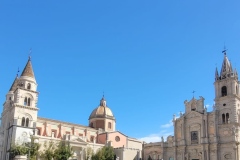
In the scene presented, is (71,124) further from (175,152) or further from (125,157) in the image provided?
(175,152)

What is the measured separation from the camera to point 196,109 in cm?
6106

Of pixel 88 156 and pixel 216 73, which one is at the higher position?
pixel 216 73

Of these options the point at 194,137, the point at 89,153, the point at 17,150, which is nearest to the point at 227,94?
the point at 194,137

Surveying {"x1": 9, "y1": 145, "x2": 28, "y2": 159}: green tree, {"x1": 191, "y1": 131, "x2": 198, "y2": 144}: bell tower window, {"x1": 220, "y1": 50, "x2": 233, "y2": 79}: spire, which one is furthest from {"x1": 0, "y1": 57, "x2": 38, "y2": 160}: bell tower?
{"x1": 220, "y1": 50, "x2": 233, "y2": 79}: spire

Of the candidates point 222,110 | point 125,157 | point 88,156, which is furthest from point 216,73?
point 88,156

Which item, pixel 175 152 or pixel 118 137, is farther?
pixel 118 137

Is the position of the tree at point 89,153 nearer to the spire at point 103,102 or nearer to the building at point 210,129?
the building at point 210,129

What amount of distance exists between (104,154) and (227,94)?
2483cm

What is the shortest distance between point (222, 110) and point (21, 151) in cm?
3517

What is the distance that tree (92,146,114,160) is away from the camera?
54.8 metres

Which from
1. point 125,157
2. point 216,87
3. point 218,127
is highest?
point 216,87

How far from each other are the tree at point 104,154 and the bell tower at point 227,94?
2067cm

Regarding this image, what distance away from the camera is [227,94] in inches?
2256

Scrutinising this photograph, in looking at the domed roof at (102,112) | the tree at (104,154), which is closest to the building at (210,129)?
the tree at (104,154)
